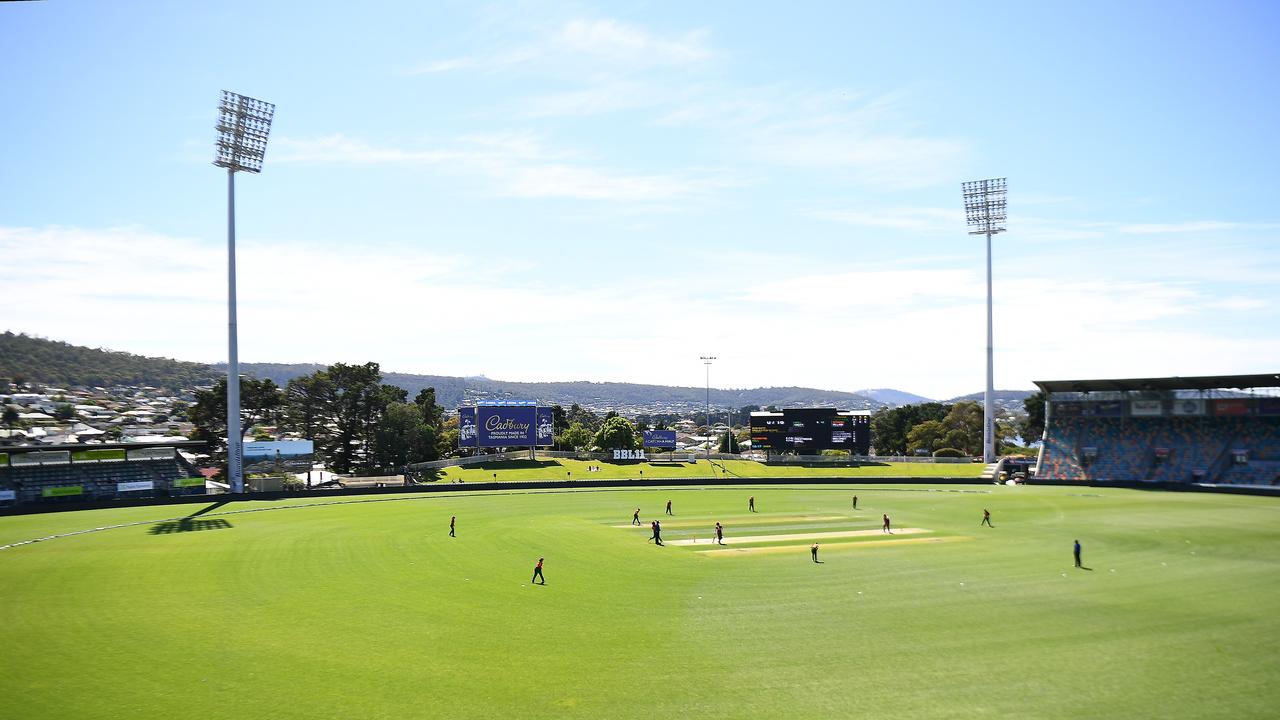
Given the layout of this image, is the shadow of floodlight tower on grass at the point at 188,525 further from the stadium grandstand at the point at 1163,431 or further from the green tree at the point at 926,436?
the green tree at the point at 926,436

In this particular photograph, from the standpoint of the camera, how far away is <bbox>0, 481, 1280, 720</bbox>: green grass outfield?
18.4 m

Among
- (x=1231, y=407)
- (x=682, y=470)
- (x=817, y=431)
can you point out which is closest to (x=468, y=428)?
(x=682, y=470)

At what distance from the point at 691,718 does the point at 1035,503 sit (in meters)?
52.1

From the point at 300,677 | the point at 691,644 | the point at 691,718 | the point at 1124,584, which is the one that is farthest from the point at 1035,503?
the point at 300,677

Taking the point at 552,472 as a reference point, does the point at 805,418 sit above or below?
above

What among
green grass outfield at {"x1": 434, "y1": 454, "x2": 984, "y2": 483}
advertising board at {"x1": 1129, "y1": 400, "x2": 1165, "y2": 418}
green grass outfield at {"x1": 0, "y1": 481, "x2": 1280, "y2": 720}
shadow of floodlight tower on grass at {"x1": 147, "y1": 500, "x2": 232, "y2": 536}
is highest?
advertising board at {"x1": 1129, "y1": 400, "x2": 1165, "y2": 418}

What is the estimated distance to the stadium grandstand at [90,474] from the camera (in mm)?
60500

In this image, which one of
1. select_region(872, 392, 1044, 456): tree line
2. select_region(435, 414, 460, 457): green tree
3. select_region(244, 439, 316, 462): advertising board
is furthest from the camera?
select_region(872, 392, 1044, 456): tree line

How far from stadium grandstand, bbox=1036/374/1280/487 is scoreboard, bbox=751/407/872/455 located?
2214 centimetres

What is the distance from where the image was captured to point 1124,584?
30.4 m

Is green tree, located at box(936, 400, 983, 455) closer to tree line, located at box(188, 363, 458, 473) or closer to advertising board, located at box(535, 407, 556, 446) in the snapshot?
advertising board, located at box(535, 407, 556, 446)

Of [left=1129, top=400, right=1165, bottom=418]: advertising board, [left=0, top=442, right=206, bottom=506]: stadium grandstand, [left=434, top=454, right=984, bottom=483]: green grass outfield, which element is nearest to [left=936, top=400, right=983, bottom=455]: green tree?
[left=434, top=454, right=984, bottom=483]: green grass outfield

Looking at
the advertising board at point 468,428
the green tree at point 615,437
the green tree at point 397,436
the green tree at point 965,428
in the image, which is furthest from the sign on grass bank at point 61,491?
the green tree at point 965,428

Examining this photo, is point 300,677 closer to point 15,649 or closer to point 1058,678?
point 15,649
